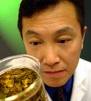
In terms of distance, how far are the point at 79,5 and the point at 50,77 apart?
0.73ft

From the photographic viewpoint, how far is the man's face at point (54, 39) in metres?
0.62

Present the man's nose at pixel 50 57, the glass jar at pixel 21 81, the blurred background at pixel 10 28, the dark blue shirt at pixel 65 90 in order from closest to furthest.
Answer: the glass jar at pixel 21 81 → the man's nose at pixel 50 57 → the dark blue shirt at pixel 65 90 → the blurred background at pixel 10 28

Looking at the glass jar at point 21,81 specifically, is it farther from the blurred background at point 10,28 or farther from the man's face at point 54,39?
the blurred background at point 10,28

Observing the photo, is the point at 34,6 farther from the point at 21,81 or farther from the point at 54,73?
the point at 21,81

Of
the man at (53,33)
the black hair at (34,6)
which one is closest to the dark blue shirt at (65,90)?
the man at (53,33)

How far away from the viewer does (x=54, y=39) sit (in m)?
0.62

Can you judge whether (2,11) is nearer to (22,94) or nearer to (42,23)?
(42,23)

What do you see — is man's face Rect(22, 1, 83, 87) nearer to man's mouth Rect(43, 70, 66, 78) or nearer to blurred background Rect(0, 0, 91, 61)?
man's mouth Rect(43, 70, 66, 78)

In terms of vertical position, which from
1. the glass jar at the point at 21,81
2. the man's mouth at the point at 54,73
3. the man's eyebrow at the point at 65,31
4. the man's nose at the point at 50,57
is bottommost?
the man's mouth at the point at 54,73

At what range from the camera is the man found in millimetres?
620

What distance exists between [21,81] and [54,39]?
29cm

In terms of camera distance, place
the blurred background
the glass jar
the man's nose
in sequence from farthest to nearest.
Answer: the blurred background → the man's nose → the glass jar

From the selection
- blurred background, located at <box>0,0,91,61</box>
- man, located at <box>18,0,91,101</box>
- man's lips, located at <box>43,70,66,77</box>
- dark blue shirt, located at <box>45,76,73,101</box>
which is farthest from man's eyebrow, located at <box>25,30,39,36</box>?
blurred background, located at <box>0,0,91,61</box>

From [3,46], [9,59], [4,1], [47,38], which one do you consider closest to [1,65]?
[9,59]
